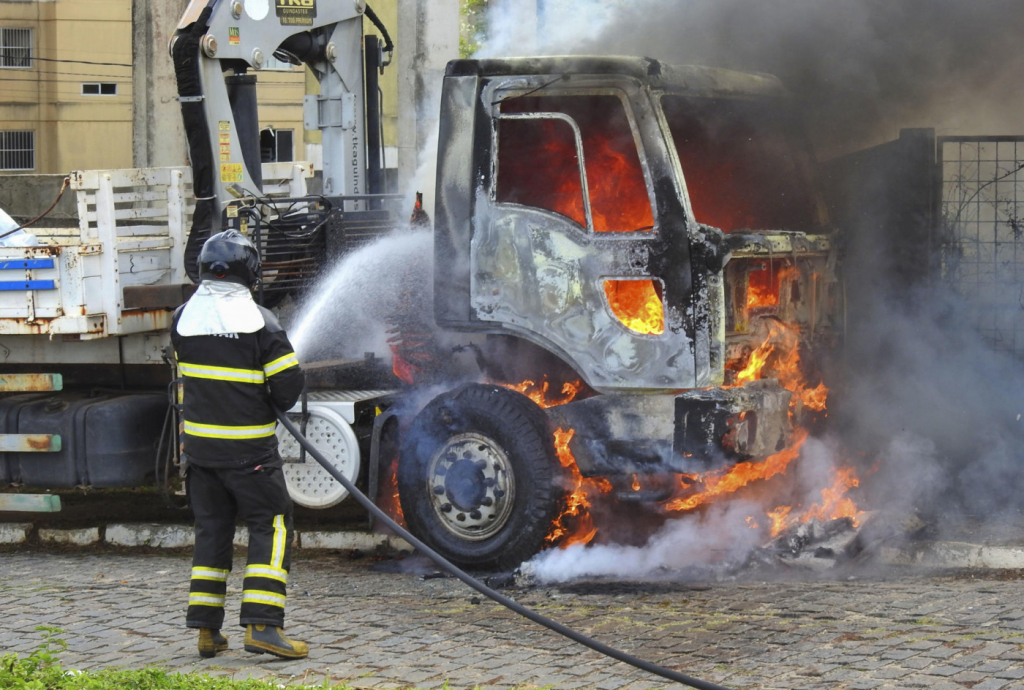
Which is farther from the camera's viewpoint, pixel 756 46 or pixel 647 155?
pixel 756 46

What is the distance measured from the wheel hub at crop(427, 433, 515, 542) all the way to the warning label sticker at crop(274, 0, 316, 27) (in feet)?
10.6

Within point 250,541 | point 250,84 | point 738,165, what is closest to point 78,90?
point 250,84

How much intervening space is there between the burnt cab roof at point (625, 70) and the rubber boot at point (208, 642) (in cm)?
289

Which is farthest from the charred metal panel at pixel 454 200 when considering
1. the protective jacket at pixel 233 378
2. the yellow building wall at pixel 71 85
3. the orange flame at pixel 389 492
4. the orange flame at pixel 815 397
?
the yellow building wall at pixel 71 85

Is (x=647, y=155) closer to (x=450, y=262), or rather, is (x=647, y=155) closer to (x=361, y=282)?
(x=450, y=262)

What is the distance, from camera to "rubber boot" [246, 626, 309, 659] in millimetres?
5168

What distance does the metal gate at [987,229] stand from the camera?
8.32 metres

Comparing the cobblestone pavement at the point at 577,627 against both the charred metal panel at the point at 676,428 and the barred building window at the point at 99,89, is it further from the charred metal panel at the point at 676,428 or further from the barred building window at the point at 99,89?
the barred building window at the point at 99,89

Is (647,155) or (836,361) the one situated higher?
(647,155)

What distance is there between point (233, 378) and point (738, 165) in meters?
2.99

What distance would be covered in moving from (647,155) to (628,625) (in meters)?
2.13

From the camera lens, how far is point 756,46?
23.6 ft

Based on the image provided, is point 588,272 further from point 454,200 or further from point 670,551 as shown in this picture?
point 670,551

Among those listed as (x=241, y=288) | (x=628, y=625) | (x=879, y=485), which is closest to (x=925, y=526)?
(x=879, y=485)
